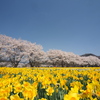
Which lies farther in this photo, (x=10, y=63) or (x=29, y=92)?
(x=10, y=63)

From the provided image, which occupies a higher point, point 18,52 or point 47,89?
point 18,52

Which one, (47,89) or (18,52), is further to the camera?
(18,52)

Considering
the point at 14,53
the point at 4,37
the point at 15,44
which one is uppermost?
the point at 4,37

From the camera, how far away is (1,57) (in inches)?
941

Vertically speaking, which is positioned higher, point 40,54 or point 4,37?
point 4,37

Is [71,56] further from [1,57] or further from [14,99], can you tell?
[14,99]

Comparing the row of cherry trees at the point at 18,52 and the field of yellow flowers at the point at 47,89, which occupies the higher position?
the row of cherry trees at the point at 18,52

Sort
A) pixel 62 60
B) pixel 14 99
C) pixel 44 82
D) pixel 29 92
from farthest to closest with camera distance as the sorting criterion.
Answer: pixel 62 60
pixel 44 82
pixel 29 92
pixel 14 99

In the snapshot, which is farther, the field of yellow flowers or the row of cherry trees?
the row of cherry trees

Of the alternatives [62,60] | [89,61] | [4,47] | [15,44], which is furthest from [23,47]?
[89,61]

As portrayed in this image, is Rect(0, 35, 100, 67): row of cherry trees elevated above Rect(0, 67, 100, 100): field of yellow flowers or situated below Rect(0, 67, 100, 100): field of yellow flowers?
above

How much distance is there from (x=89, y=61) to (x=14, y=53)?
3165 centimetres

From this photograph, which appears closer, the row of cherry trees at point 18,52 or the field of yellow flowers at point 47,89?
the field of yellow flowers at point 47,89

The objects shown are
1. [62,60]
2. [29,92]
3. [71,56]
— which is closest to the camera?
[29,92]
